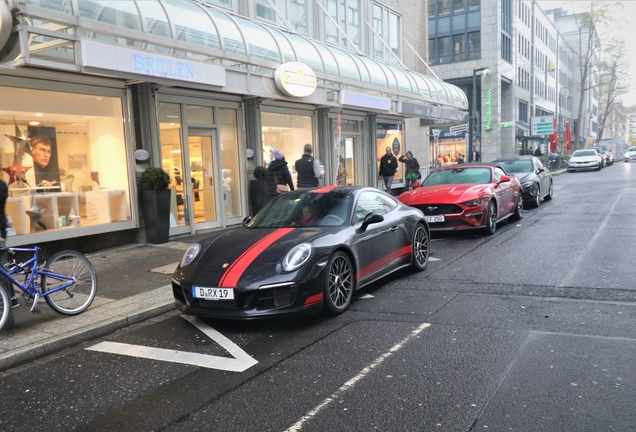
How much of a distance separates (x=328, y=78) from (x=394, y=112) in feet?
13.6

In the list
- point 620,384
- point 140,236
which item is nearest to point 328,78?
point 140,236

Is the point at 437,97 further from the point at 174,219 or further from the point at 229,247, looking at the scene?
the point at 229,247

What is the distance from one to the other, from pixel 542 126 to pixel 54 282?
168ft

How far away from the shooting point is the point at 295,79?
13.0 meters

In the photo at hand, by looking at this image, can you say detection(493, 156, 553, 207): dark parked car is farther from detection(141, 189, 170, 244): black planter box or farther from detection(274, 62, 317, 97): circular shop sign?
detection(141, 189, 170, 244): black planter box

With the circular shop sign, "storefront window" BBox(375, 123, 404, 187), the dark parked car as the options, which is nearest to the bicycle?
the circular shop sign

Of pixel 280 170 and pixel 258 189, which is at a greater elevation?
pixel 280 170

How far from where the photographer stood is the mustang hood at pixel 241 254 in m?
5.45

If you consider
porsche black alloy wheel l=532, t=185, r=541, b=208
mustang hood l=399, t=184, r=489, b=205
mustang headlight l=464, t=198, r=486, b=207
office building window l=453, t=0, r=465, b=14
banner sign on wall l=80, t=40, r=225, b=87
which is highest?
office building window l=453, t=0, r=465, b=14

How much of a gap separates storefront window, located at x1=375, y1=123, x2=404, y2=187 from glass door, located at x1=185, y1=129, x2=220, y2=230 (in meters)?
9.03

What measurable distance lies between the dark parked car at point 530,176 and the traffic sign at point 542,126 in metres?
35.7

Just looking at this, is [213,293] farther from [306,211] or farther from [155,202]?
[155,202]

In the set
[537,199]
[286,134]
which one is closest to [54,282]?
[286,134]

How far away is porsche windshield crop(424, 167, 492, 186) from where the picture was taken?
39.1ft
